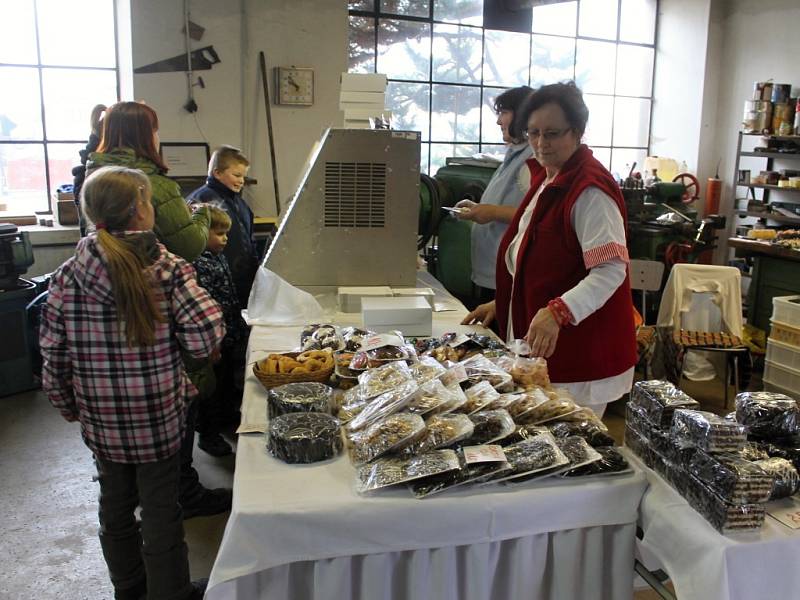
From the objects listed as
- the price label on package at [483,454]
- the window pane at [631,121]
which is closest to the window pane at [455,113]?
the window pane at [631,121]

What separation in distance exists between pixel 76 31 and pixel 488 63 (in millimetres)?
→ 3662

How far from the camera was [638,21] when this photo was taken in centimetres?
769

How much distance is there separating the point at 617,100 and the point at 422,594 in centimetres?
742

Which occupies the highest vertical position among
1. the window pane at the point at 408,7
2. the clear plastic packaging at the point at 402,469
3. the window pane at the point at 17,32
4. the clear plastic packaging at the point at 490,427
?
the window pane at the point at 408,7

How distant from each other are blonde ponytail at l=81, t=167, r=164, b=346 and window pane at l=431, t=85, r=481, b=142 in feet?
16.9

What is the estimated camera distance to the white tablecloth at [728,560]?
3.65 ft

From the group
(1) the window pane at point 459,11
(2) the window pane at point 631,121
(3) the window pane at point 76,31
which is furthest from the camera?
(2) the window pane at point 631,121

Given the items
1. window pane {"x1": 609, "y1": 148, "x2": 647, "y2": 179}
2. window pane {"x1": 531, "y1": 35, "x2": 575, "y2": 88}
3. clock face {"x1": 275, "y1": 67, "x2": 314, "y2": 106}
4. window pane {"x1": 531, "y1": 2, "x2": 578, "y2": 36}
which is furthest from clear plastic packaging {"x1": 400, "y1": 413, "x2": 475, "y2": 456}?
window pane {"x1": 609, "y1": 148, "x2": 647, "y2": 179}

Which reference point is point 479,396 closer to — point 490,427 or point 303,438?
point 490,427

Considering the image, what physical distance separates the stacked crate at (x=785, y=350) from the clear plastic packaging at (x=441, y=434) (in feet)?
11.1

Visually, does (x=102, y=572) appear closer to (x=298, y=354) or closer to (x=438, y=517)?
(x=298, y=354)

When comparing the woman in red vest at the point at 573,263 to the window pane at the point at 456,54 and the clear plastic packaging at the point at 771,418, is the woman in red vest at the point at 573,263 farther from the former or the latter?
the window pane at the point at 456,54

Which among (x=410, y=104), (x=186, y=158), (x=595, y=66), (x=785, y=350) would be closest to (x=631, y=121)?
(x=595, y=66)

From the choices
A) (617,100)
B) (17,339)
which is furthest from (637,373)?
(617,100)
